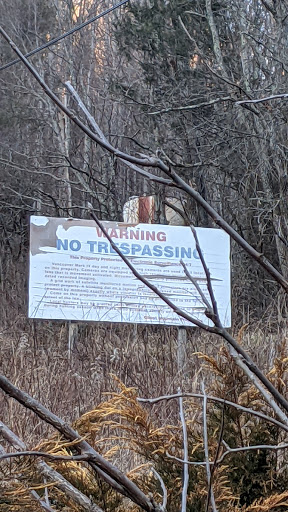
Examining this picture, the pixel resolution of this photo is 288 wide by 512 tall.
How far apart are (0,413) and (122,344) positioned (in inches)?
104

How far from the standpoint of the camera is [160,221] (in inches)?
514

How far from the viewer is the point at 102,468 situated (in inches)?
47.8

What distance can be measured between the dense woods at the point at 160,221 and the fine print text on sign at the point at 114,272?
0.31 m

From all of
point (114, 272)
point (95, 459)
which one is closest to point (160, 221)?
point (114, 272)

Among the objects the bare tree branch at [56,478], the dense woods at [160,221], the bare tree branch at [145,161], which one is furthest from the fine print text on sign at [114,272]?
the bare tree branch at [145,161]

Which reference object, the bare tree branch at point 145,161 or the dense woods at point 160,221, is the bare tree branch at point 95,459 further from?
the bare tree branch at point 145,161

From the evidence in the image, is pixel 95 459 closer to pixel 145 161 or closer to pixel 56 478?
pixel 56 478

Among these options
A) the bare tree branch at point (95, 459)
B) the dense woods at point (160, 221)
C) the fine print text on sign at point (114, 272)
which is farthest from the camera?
the fine print text on sign at point (114, 272)

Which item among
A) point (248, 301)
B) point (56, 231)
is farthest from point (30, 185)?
point (56, 231)

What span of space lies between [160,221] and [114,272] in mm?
5907

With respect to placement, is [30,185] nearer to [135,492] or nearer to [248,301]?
[248,301]

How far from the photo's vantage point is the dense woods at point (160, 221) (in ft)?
4.80

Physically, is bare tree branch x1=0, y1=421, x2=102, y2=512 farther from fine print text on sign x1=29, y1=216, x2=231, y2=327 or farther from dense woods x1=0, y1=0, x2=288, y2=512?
fine print text on sign x1=29, y1=216, x2=231, y2=327

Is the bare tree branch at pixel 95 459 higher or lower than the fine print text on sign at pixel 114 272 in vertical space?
lower
